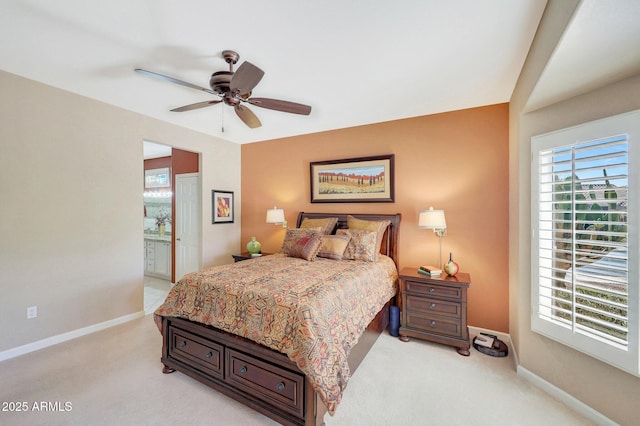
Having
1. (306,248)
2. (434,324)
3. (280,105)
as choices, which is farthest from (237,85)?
(434,324)

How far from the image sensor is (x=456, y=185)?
324 centimetres

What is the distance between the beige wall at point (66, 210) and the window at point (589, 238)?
4.42m

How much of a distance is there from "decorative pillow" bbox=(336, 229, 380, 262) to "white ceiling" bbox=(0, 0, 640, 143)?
1.59 m

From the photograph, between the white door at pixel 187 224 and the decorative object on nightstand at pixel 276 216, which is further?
the white door at pixel 187 224

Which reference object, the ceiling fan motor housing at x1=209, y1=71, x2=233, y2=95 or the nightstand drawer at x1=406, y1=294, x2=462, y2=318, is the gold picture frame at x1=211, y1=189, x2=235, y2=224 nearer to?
the ceiling fan motor housing at x1=209, y1=71, x2=233, y2=95

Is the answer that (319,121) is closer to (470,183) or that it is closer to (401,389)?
(470,183)

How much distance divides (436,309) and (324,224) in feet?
5.74

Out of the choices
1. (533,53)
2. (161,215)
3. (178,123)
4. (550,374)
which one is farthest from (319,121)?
(161,215)

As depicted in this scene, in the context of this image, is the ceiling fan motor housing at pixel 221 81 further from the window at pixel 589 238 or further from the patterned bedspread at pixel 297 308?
the window at pixel 589 238

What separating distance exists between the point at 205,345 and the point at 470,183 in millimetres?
3247

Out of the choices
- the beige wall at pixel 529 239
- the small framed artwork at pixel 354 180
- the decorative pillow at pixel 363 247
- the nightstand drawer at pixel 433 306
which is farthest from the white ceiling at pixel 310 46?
the nightstand drawer at pixel 433 306

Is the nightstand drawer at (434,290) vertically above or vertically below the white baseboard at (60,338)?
above

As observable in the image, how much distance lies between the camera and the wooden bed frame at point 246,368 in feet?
5.44

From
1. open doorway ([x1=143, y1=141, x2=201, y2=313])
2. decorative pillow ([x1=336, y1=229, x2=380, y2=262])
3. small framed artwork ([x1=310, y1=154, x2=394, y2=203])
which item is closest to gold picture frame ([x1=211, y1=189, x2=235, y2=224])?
open doorway ([x1=143, y1=141, x2=201, y2=313])
